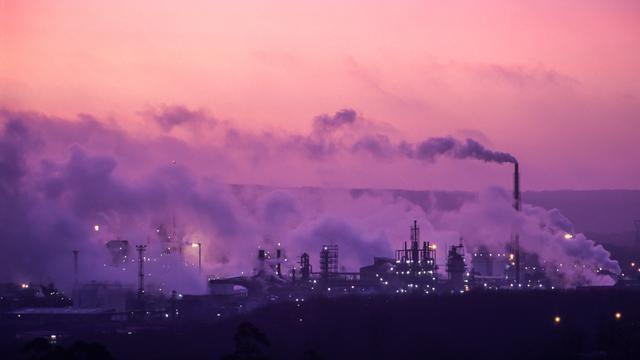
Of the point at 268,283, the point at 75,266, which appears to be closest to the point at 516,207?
the point at 268,283

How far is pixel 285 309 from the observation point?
87500mm

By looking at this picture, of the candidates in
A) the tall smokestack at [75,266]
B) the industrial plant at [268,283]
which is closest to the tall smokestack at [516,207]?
the industrial plant at [268,283]

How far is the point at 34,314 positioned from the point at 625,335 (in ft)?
170

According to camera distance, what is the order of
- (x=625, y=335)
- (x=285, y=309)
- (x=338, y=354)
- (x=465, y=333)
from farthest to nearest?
(x=285, y=309), (x=465, y=333), (x=338, y=354), (x=625, y=335)

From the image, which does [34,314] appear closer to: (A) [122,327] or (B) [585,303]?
(A) [122,327]

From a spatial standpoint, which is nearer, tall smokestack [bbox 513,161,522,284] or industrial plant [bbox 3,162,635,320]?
industrial plant [bbox 3,162,635,320]

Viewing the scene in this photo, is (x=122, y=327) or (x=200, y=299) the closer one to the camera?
(x=122, y=327)

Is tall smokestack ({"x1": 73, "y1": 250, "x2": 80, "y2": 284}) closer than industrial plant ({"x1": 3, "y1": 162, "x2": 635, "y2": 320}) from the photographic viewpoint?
No

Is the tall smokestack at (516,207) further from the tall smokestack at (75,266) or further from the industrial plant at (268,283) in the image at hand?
the tall smokestack at (75,266)

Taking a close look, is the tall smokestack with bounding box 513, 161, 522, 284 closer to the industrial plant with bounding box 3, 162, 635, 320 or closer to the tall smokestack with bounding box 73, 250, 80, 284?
the industrial plant with bounding box 3, 162, 635, 320

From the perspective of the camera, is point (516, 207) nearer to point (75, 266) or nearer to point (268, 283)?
point (268, 283)

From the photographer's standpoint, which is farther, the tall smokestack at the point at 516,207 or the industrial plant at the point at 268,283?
the tall smokestack at the point at 516,207

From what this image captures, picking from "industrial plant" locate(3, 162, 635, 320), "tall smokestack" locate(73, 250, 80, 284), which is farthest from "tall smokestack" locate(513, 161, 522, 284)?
"tall smokestack" locate(73, 250, 80, 284)

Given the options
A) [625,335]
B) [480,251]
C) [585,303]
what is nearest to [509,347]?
[625,335]
